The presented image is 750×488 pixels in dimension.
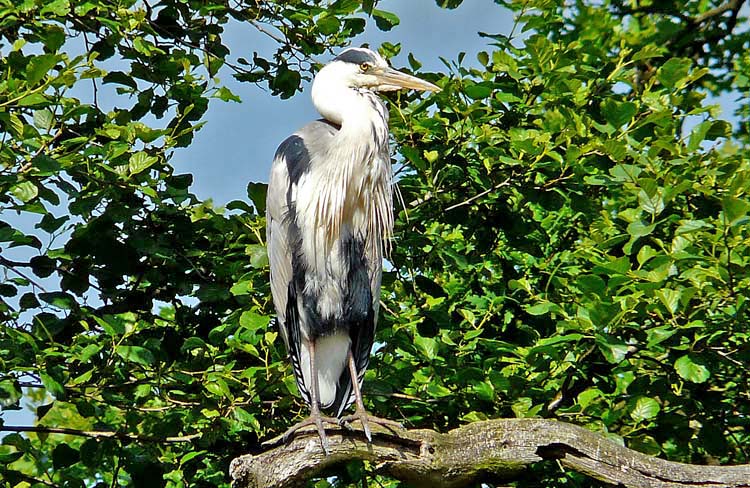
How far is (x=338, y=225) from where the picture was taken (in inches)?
164

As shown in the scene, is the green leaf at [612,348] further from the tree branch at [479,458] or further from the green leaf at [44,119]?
→ the green leaf at [44,119]

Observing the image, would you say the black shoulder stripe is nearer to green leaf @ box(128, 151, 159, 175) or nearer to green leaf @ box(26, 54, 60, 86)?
green leaf @ box(128, 151, 159, 175)

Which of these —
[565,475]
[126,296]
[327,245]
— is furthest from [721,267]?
[126,296]

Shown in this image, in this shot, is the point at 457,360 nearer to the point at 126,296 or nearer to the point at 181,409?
the point at 181,409

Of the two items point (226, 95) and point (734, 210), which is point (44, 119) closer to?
point (226, 95)

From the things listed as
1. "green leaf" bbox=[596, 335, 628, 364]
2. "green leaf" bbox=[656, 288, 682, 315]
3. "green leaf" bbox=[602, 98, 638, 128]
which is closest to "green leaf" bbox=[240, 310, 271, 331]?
"green leaf" bbox=[596, 335, 628, 364]

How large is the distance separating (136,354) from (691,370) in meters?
2.06

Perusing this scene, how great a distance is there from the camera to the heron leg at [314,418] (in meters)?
3.14

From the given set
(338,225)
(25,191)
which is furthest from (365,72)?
(25,191)

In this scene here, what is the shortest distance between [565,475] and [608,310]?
2.71 ft

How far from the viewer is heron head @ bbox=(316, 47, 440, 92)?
4.23 metres

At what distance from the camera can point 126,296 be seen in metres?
4.02

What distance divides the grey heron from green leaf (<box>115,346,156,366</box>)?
0.67m

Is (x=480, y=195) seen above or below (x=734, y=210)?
above
